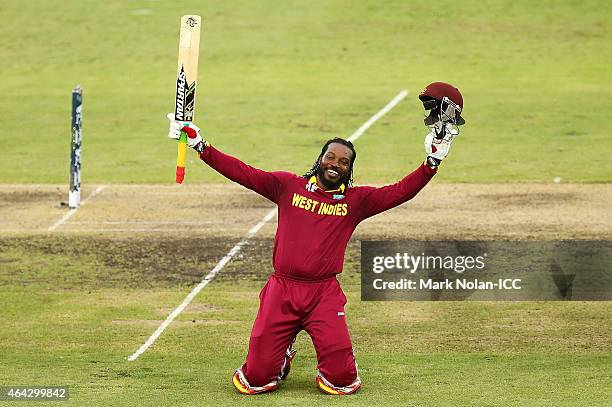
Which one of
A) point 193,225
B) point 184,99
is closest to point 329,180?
point 184,99

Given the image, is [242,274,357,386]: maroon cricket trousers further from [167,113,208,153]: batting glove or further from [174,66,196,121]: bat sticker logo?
[174,66,196,121]: bat sticker logo

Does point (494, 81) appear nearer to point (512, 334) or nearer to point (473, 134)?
point (473, 134)

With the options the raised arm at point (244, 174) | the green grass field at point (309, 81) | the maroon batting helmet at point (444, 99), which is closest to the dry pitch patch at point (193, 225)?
the green grass field at point (309, 81)

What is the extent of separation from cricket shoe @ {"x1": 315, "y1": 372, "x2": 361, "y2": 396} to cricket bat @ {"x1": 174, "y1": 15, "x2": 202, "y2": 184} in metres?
2.12

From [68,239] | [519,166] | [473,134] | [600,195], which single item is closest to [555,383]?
[68,239]

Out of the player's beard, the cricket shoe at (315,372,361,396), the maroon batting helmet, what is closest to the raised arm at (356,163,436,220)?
the player's beard

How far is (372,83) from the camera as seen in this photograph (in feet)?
113

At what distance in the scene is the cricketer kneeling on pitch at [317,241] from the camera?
11406mm

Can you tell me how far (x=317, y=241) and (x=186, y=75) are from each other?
6.28 feet

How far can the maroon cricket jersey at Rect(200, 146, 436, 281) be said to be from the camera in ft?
38.0

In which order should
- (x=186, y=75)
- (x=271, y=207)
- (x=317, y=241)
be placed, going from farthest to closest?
(x=271, y=207), (x=186, y=75), (x=317, y=241)

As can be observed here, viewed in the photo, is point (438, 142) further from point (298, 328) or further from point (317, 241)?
point (298, 328)

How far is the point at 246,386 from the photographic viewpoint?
448 inches

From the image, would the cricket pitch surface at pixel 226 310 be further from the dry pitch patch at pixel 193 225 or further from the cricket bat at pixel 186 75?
the cricket bat at pixel 186 75
